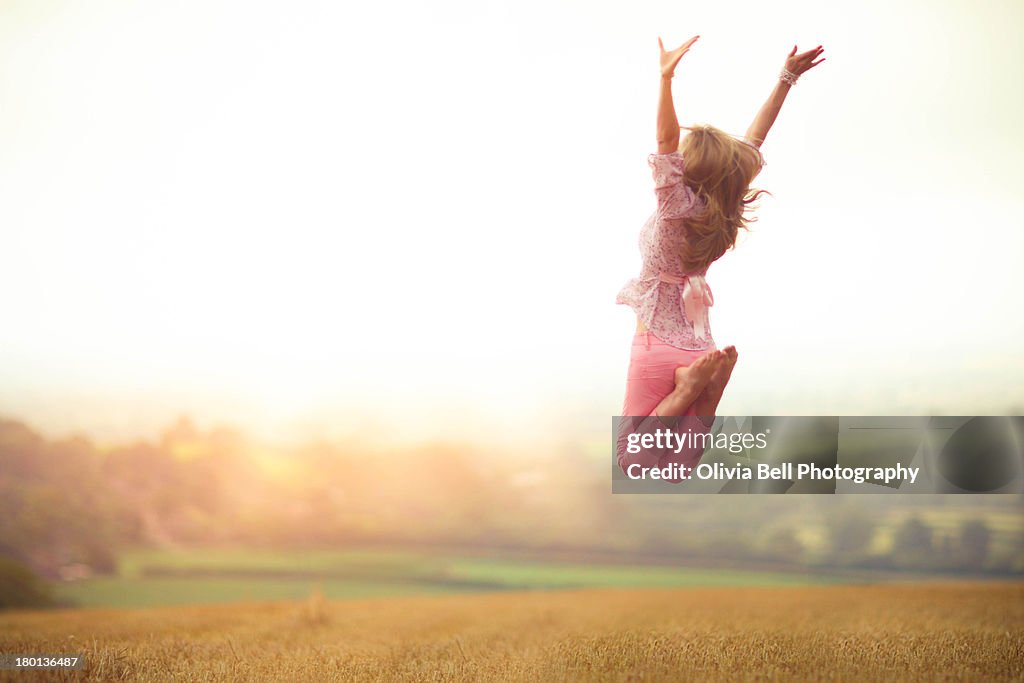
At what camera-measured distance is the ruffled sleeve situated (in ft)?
11.3

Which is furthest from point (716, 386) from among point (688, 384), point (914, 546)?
point (914, 546)

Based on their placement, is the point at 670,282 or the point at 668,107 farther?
the point at 670,282

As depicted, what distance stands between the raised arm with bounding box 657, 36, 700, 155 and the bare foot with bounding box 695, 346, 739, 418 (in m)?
0.85

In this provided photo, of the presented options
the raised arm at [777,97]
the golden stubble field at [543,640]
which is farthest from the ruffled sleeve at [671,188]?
the golden stubble field at [543,640]

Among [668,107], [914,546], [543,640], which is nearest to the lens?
[668,107]

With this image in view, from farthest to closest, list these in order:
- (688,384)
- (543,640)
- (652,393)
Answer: (543,640), (652,393), (688,384)

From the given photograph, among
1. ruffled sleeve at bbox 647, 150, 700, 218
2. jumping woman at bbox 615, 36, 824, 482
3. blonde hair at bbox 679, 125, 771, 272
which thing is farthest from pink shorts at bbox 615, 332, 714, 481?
ruffled sleeve at bbox 647, 150, 700, 218

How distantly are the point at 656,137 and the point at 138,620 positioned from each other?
4.22 m

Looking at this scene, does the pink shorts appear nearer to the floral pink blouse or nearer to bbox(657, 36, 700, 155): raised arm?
the floral pink blouse

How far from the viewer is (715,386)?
11.4 ft

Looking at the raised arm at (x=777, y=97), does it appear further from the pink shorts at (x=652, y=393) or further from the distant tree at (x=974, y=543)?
the distant tree at (x=974, y=543)

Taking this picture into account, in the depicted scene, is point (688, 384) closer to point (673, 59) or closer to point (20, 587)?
point (673, 59)

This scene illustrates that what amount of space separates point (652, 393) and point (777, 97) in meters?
1.41

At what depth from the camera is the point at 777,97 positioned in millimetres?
3686
